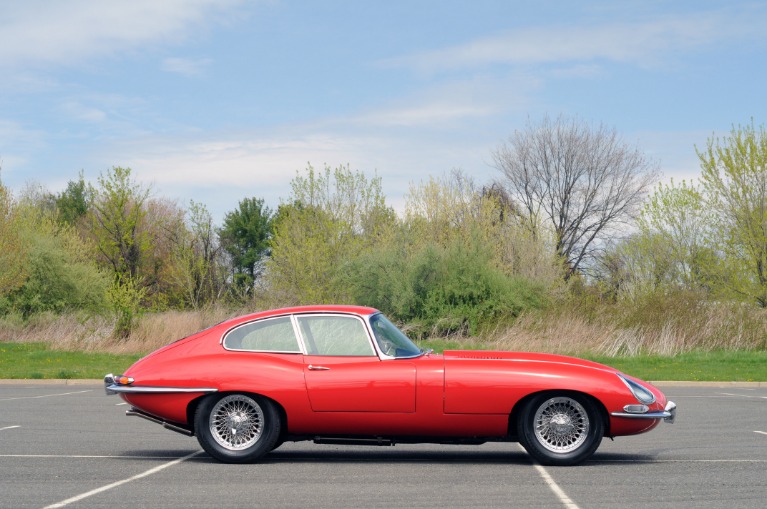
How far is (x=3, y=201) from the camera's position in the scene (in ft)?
130

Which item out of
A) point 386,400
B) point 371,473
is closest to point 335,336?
point 386,400

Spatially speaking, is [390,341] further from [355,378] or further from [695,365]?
[695,365]

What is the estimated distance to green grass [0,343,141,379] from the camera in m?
23.8

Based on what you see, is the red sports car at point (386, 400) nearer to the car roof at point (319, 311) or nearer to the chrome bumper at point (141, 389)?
the chrome bumper at point (141, 389)

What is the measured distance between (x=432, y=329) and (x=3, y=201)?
61.1 feet

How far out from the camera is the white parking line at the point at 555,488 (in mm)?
7340

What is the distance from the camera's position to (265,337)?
389 inches

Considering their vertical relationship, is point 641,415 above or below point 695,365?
above

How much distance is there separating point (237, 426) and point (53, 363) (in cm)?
1950

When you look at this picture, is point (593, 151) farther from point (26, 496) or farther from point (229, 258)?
point (26, 496)

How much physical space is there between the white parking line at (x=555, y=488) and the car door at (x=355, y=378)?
1.33 m

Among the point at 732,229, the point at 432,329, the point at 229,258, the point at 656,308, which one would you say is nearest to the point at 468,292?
→ the point at 432,329

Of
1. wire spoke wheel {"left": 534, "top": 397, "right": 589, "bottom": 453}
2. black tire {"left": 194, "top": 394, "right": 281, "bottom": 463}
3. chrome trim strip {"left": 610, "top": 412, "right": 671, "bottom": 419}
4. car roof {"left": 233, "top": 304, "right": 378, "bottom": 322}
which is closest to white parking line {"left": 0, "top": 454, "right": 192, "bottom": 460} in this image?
black tire {"left": 194, "top": 394, "right": 281, "bottom": 463}

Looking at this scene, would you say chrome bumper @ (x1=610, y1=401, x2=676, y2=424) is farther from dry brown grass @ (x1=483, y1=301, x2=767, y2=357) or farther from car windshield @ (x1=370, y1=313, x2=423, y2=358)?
dry brown grass @ (x1=483, y1=301, x2=767, y2=357)
